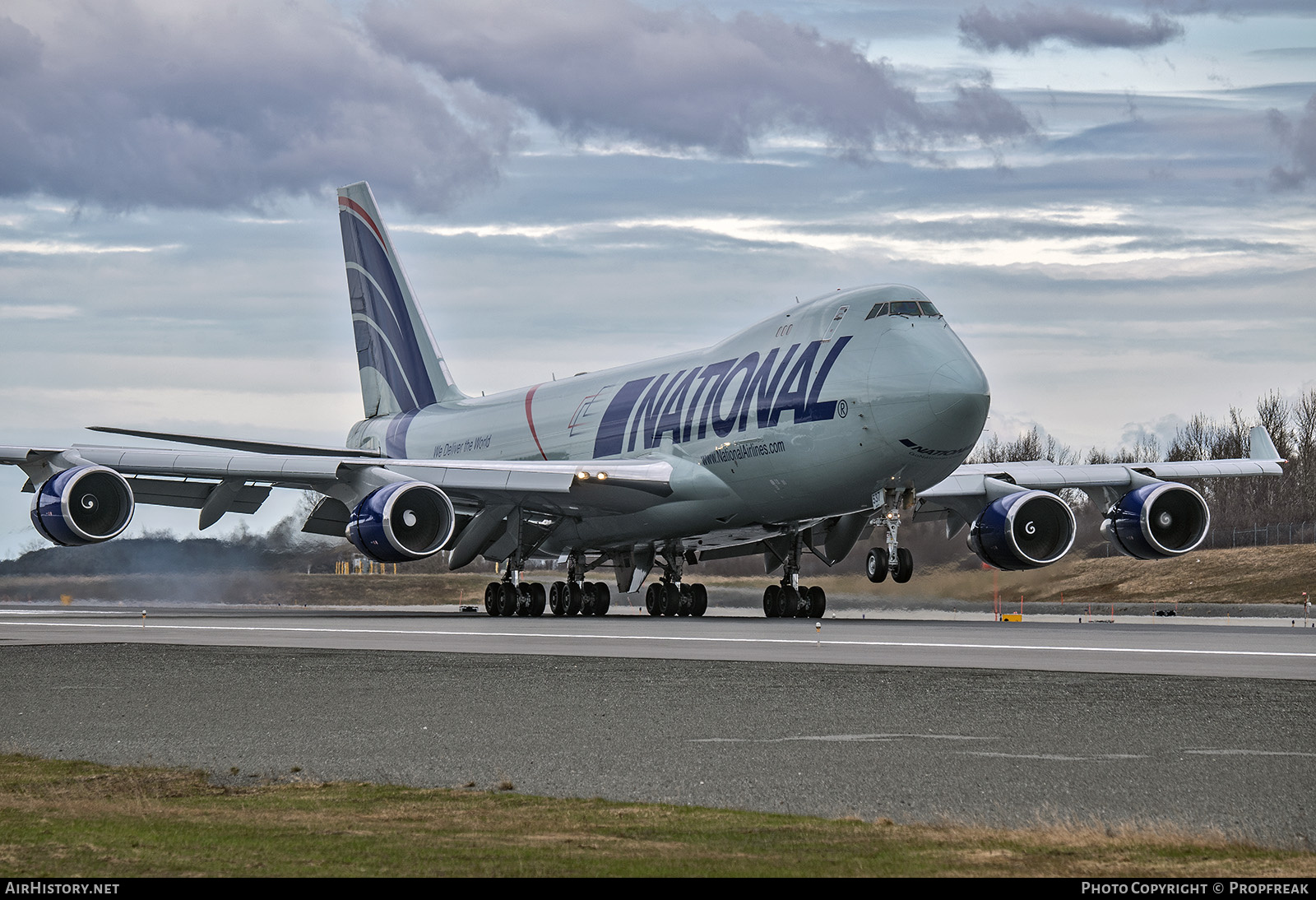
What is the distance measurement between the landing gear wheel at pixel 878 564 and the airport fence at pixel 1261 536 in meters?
46.0

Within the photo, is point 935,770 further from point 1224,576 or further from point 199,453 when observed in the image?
point 1224,576

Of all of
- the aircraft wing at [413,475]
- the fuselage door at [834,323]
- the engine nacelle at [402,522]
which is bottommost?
the engine nacelle at [402,522]

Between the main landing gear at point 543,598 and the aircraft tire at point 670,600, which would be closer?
the aircraft tire at point 670,600

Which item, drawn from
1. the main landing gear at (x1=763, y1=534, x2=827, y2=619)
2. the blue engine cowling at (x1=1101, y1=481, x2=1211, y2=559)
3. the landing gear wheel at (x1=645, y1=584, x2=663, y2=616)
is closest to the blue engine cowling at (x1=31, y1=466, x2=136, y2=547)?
the landing gear wheel at (x1=645, y1=584, x2=663, y2=616)

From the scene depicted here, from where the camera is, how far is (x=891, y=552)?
2673 cm

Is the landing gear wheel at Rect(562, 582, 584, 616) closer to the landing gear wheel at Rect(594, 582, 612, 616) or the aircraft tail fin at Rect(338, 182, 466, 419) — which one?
the landing gear wheel at Rect(594, 582, 612, 616)

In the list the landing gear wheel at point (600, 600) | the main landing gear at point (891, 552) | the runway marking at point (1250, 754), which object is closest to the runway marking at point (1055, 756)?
the runway marking at point (1250, 754)

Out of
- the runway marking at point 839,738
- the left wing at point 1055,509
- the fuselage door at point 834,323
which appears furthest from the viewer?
the left wing at point 1055,509

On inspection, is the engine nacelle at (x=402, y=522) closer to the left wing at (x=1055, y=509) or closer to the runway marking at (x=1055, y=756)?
the left wing at (x=1055, y=509)

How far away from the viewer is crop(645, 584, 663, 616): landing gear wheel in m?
34.9

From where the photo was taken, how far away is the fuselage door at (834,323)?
1115 inches

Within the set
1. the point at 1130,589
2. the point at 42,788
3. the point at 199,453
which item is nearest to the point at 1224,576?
the point at 1130,589

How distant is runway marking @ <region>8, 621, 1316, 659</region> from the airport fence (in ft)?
170
